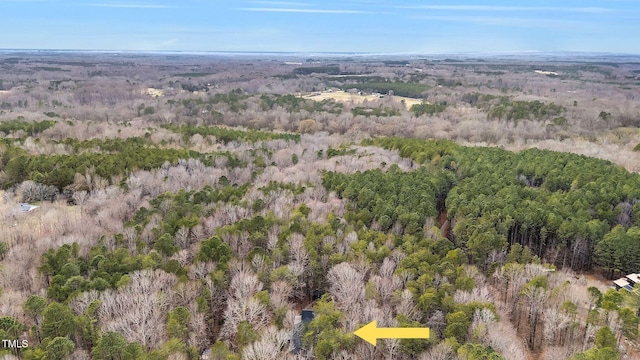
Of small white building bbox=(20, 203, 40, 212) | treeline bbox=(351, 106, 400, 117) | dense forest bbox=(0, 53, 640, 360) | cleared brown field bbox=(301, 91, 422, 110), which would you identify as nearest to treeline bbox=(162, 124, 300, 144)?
dense forest bbox=(0, 53, 640, 360)

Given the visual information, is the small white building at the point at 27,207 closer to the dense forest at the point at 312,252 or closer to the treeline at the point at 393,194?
the dense forest at the point at 312,252

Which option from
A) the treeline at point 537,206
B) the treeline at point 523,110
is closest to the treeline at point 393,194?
the treeline at point 537,206

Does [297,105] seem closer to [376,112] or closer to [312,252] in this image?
[376,112]

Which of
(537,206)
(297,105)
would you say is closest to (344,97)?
(297,105)

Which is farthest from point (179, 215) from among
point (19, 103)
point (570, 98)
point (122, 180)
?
point (570, 98)

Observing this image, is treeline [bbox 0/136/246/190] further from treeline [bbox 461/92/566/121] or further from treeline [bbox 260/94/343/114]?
treeline [bbox 461/92/566/121]

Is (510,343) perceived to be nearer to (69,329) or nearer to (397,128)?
(69,329)
